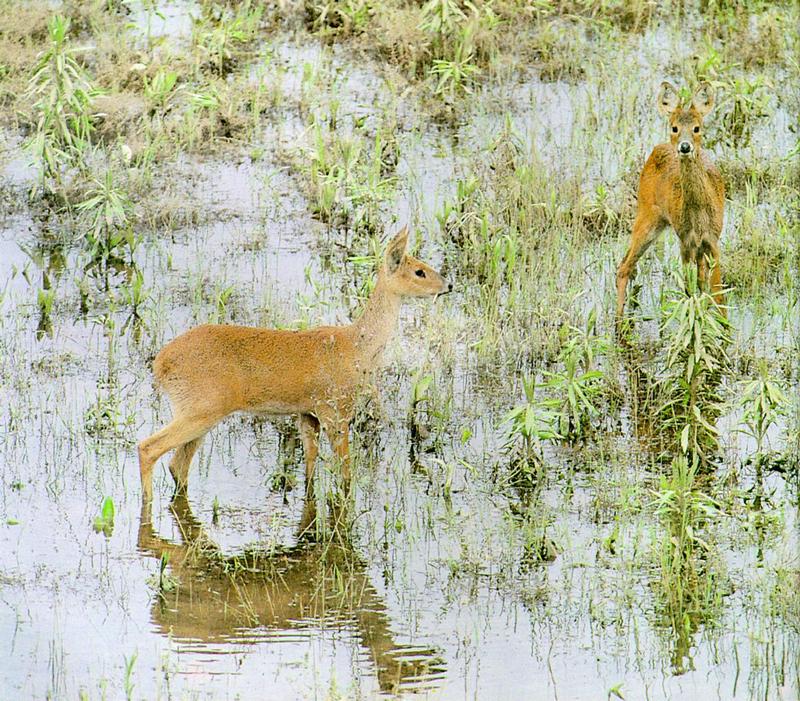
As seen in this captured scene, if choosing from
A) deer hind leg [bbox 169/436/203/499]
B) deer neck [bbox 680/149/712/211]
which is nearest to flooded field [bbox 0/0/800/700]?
deer hind leg [bbox 169/436/203/499]

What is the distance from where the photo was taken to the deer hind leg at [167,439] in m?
8.68

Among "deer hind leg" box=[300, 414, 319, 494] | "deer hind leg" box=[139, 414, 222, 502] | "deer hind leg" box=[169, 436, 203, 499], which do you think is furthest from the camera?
"deer hind leg" box=[300, 414, 319, 494]

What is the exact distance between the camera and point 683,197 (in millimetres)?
10648

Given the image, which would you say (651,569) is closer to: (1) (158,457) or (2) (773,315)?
(1) (158,457)

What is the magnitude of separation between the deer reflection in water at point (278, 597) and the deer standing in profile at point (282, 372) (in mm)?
523

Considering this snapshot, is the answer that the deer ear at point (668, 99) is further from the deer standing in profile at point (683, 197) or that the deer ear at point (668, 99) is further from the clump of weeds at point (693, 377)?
the clump of weeds at point (693, 377)

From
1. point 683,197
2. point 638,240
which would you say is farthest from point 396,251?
point 638,240

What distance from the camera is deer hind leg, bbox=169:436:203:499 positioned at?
29.5ft

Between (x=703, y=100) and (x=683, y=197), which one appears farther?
(x=703, y=100)

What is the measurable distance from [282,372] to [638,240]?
343 centimetres

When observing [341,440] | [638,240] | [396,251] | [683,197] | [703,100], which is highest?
[703,100]

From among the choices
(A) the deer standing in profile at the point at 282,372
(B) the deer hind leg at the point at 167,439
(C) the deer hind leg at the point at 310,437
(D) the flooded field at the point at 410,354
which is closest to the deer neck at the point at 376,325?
(A) the deer standing in profile at the point at 282,372

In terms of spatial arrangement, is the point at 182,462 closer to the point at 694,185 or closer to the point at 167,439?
the point at 167,439

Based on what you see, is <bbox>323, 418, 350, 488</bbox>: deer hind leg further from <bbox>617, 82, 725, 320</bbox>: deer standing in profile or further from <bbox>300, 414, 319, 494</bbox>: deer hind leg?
<bbox>617, 82, 725, 320</bbox>: deer standing in profile
